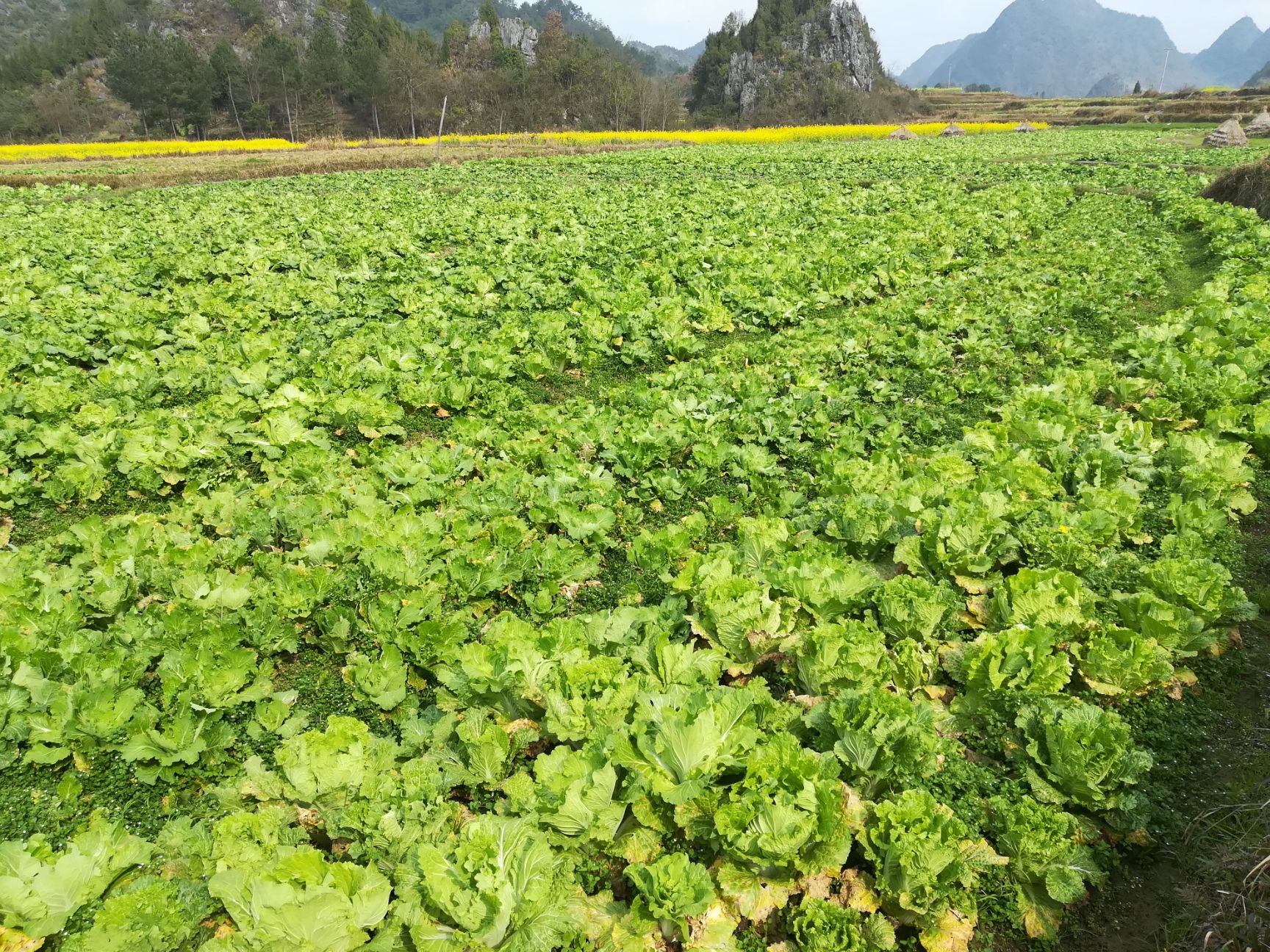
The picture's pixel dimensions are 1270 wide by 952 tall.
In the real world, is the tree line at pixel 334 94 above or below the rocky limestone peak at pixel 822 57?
below

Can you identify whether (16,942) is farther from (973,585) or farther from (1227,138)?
(1227,138)

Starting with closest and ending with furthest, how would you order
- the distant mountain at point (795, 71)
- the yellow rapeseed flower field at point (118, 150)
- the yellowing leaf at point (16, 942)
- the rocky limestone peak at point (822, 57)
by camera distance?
the yellowing leaf at point (16, 942) → the yellow rapeseed flower field at point (118, 150) → the distant mountain at point (795, 71) → the rocky limestone peak at point (822, 57)

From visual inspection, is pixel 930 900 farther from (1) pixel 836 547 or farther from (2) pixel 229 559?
(2) pixel 229 559

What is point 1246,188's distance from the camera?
20203mm

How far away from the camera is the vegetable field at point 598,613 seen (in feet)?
10.5

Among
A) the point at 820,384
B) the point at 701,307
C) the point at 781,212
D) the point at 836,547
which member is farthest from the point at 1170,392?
the point at 781,212

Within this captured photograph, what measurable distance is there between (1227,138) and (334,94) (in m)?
80.7

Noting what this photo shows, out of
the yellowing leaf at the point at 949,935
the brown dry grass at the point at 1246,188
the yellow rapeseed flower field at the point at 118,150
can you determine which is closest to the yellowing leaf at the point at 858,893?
the yellowing leaf at the point at 949,935

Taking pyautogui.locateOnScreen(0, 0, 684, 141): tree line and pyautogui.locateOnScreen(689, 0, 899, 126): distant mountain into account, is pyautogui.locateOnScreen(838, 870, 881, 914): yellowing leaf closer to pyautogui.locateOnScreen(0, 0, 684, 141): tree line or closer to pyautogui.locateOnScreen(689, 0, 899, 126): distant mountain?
pyautogui.locateOnScreen(0, 0, 684, 141): tree line

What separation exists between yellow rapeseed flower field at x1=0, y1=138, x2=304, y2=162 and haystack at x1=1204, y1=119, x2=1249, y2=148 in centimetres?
5905

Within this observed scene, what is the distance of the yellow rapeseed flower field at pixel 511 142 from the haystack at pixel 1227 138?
19.3 meters

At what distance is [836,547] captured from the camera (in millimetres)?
5523

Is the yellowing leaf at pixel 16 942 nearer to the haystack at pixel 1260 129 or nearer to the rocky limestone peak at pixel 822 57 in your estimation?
the haystack at pixel 1260 129

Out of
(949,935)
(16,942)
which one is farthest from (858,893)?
(16,942)
